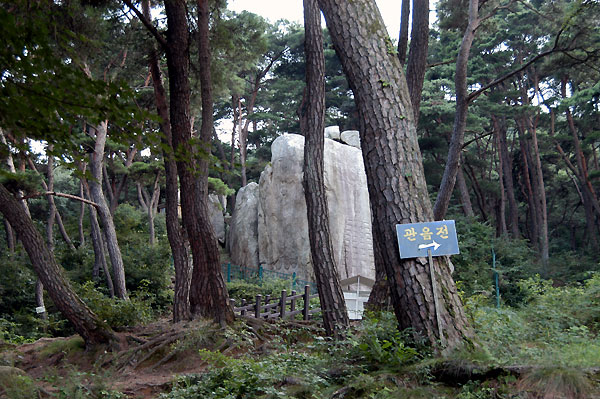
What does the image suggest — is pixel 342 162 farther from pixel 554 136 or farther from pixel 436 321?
pixel 436 321

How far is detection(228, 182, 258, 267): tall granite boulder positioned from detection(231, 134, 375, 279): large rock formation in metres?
0.09

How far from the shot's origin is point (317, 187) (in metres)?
8.33

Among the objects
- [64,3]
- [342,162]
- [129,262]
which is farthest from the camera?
[342,162]

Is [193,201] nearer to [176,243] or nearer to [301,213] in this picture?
[176,243]

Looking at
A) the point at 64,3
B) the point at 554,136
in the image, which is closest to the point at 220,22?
the point at 64,3

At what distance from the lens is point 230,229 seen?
2497 cm

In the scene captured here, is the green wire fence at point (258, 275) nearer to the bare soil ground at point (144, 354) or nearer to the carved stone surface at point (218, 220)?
the carved stone surface at point (218, 220)

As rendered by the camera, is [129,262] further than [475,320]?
Yes

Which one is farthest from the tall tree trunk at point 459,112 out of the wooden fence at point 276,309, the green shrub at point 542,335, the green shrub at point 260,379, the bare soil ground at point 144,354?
the green shrub at point 260,379

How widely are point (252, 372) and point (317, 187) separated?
396 centimetres

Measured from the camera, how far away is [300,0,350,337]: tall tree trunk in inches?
311

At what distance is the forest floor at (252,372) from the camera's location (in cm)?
365

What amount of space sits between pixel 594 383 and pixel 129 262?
16.3m

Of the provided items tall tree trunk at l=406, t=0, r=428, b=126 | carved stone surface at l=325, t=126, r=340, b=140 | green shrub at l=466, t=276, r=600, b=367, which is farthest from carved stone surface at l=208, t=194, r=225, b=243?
green shrub at l=466, t=276, r=600, b=367
